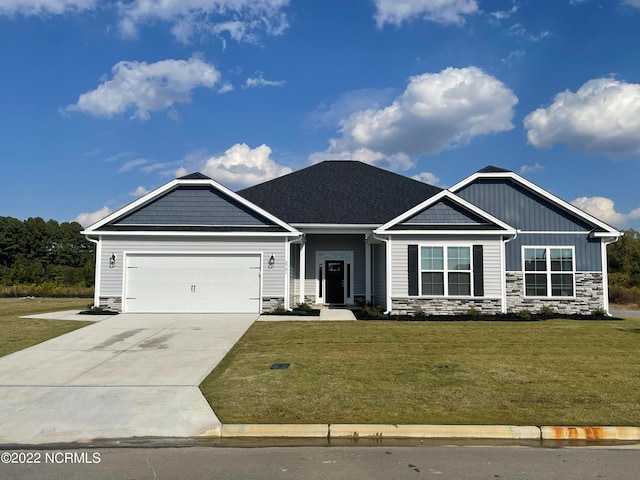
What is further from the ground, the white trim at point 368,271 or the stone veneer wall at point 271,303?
the white trim at point 368,271

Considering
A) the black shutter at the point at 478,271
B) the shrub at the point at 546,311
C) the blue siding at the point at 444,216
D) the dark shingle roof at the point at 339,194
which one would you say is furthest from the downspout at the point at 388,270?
the shrub at the point at 546,311

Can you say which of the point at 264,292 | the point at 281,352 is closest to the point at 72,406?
the point at 281,352

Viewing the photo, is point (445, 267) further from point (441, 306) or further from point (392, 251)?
point (392, 251)

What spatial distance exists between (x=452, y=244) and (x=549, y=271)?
13.9 feet

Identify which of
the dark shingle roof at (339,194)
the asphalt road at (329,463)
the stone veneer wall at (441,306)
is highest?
the dark shingle roof at (339,194)

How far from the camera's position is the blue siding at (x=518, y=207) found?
18.4 metres

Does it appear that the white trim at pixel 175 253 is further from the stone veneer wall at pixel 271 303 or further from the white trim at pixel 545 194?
the white trim at pixel 545 194

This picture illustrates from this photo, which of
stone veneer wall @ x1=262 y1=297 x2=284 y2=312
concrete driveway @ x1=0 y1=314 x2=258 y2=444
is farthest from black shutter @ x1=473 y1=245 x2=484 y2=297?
concrete driveway @ x1=0 y1=314 x2=258 y2=444

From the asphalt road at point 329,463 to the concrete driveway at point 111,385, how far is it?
596 mm

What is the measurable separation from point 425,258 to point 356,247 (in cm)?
423

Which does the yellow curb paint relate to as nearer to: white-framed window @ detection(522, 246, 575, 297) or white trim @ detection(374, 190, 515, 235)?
white trim @ detection(374, 190, 515, 235)

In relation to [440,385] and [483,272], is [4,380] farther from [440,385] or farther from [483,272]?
[483,272]

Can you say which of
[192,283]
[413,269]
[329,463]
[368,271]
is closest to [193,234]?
[192,283]

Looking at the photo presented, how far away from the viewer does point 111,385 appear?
7977 mm
